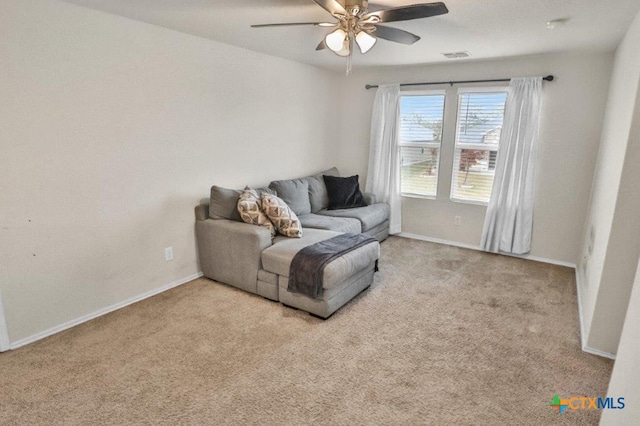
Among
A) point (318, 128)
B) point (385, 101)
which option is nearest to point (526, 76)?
point (385, 101)

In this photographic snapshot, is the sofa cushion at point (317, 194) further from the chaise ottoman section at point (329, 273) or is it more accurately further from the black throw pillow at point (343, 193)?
the chaise ottoman section at point (329, 273)

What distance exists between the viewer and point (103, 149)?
2773 millimetres

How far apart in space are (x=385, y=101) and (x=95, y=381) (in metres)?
4.44

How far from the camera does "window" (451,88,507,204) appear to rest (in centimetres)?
436

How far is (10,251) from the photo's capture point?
7.79ft

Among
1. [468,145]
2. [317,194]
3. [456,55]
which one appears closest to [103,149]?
[317,194]

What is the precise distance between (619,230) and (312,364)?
7.07 feet

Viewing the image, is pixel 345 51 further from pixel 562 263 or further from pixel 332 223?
pixel 562 263

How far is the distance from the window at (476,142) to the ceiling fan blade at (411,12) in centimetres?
266

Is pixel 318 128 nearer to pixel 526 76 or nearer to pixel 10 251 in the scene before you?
pixel 526 76

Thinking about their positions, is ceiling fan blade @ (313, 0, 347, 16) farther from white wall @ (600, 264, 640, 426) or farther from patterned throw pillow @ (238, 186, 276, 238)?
white wall @ (600, 264, 640, 426)

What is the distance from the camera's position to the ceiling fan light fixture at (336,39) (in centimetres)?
233

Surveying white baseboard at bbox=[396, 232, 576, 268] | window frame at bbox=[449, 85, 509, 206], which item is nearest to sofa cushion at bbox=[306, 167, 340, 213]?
white baseboard at bbox=[396, 232, 576, 268]

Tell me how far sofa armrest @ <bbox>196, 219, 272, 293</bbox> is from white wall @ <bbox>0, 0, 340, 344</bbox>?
17 cm
